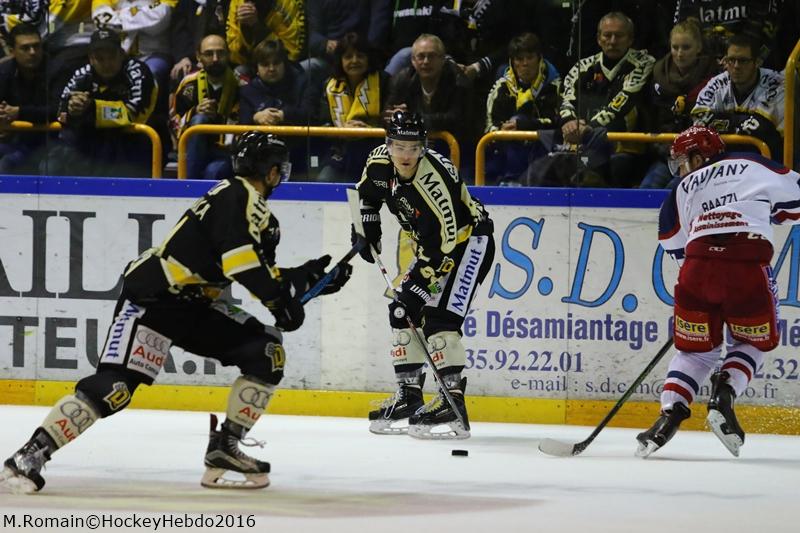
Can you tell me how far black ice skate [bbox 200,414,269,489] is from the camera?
15.4 feet

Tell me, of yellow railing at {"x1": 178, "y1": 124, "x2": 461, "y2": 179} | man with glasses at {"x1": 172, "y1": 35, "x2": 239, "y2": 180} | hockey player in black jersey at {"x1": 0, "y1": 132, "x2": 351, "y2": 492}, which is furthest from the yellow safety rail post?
hockey player in black jersey at {"x1": 0, "y1": 132, "x2": 351, "y2": 492}

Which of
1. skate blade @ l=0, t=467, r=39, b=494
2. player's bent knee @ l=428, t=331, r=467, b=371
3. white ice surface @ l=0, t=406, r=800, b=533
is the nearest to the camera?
white ice surface @ l=0, t=406, r=800, b=533

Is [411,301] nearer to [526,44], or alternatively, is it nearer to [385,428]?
[385,428]

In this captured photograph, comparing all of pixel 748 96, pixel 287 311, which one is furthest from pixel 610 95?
pixel 287 311

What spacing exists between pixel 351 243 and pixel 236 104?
94cm

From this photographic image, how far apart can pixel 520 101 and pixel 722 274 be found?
5.05 ft

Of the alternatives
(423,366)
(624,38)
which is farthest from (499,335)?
(624,38)

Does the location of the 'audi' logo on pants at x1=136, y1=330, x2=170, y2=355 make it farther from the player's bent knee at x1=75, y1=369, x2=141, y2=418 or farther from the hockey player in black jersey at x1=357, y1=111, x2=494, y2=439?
the hockey player in black jersey at x1=357, y1=111, x2=494, y2=439

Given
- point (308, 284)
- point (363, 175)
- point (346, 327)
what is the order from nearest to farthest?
point (308, 284) → point (363, 175) → point (346, 327)

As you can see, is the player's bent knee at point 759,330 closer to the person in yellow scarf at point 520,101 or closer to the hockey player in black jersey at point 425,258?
the hockey player in black jersey at point 425,258

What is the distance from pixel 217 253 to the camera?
459 centimetres

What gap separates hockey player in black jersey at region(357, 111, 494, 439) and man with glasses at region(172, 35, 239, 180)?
0.99 m

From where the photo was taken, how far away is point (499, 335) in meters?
6.76

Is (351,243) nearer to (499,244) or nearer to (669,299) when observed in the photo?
(499,244)
